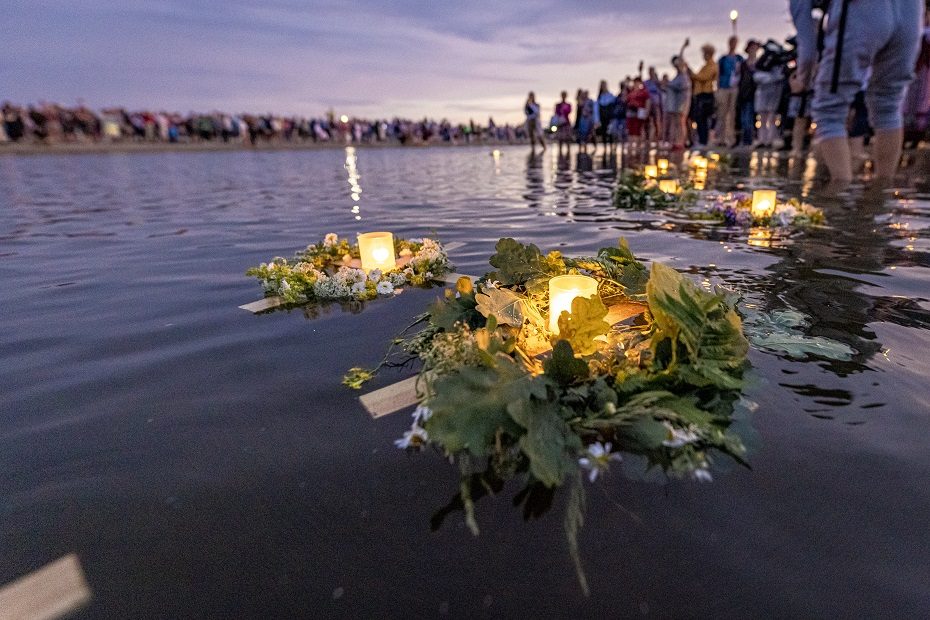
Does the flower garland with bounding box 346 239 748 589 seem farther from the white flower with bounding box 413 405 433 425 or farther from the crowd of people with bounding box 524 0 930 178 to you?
the crowd of people with bounding box 524 0 930 178

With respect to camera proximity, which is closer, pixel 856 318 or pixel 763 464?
pixel 763 464

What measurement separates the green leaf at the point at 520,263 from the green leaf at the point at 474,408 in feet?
3.93

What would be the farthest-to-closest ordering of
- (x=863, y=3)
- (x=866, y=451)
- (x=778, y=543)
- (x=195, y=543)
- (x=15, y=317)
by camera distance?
1. (x=863, y=3)
2. (x=15, y=317)
3. (x=866, y=451)
4. (x=195, y=543)
5. (x=778, y=543)

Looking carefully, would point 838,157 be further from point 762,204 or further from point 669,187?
point 762,204

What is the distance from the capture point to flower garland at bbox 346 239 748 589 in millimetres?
1584

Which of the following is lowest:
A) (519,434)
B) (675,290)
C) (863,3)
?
(519,434)

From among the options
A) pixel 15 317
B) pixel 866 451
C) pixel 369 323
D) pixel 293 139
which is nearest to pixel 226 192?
pixel 15 317

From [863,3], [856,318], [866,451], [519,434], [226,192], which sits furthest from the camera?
[226,192]

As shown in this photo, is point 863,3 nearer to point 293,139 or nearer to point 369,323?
point 369,323

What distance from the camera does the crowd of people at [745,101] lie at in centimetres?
672

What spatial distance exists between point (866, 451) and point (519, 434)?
3.89 feet

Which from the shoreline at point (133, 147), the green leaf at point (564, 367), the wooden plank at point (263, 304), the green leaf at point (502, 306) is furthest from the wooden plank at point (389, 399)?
the shoreline at point (133, 147)

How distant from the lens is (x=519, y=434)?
1.62 m

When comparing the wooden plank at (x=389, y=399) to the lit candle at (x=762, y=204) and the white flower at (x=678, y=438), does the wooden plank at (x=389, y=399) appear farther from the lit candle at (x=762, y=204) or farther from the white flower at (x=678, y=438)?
the lit candle at (x=762, y=204)
